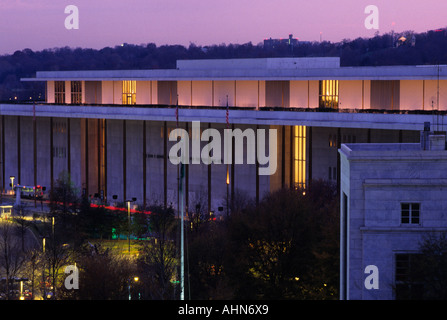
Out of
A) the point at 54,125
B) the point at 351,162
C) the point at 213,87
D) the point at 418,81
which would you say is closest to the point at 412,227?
the point at 351,162

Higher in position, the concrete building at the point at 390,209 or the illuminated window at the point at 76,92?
the illuminated window at the point at 76,92

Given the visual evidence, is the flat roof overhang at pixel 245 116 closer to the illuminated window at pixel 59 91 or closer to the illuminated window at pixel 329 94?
the illuminated window at pixel 329 94

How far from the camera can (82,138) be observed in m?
81.9

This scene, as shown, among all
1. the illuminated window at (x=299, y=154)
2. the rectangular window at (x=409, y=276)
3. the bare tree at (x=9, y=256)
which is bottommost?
the bare tree at (x=9, y=256)

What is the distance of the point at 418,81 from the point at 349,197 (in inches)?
1265

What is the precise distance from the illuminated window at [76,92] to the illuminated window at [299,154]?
86.0ft

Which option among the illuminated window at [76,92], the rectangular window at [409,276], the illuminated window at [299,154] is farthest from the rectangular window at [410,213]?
the illuminated window at [76,92]

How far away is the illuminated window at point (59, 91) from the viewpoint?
3425 inches

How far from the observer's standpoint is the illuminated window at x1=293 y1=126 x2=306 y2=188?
218 ft

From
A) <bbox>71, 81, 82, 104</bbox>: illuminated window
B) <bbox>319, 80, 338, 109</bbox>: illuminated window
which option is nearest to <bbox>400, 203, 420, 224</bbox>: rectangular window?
<bbox>319, 80, 338, 109</bbox>: illuminated window

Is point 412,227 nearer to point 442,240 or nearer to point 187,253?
point 442,240

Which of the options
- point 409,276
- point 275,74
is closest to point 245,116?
point 275,74

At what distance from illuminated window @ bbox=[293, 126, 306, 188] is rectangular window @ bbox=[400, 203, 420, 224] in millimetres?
33539
